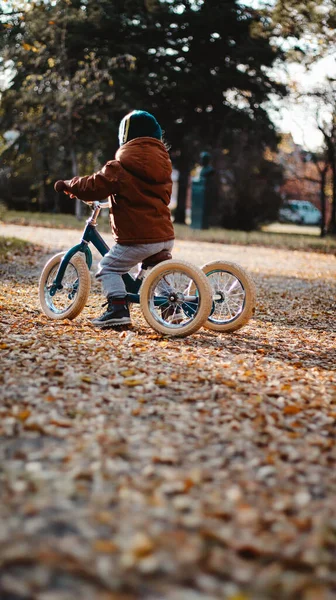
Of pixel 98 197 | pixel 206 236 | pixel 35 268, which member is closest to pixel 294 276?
pixel 35 268

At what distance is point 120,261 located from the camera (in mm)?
5699

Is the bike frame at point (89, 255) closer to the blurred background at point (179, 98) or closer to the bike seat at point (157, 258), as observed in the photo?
the bike seat at point (157, 258)

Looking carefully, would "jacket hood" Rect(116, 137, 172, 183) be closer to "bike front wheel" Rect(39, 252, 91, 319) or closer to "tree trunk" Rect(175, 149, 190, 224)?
"bike front wheel" Rect(39, 252, 91, 319)

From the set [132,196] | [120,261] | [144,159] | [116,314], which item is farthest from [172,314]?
[144,159]

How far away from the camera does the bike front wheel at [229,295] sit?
5.71 m

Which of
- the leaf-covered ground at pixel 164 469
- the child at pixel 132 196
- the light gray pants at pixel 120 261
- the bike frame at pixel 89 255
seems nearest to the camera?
the leaf-covered ground at pixel 164 469

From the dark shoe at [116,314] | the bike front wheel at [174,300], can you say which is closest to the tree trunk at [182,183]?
the dark shoe at [116,314]

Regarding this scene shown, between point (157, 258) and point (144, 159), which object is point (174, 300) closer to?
point (157, 258)

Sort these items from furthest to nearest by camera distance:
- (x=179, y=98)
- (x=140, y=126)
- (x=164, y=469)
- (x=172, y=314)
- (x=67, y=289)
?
(x=179, y=98)
(x=67, y=289)
(x=172, y=314)
(x=140, y=126)
(x=164, y=469)

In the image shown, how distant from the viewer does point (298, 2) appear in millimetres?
16109

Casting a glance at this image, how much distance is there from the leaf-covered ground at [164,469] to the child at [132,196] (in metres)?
0.60

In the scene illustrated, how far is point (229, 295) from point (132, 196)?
1.17 metres

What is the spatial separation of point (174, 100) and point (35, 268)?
1835cm

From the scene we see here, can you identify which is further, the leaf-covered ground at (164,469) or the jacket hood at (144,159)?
the jacket hood at (144,159)
